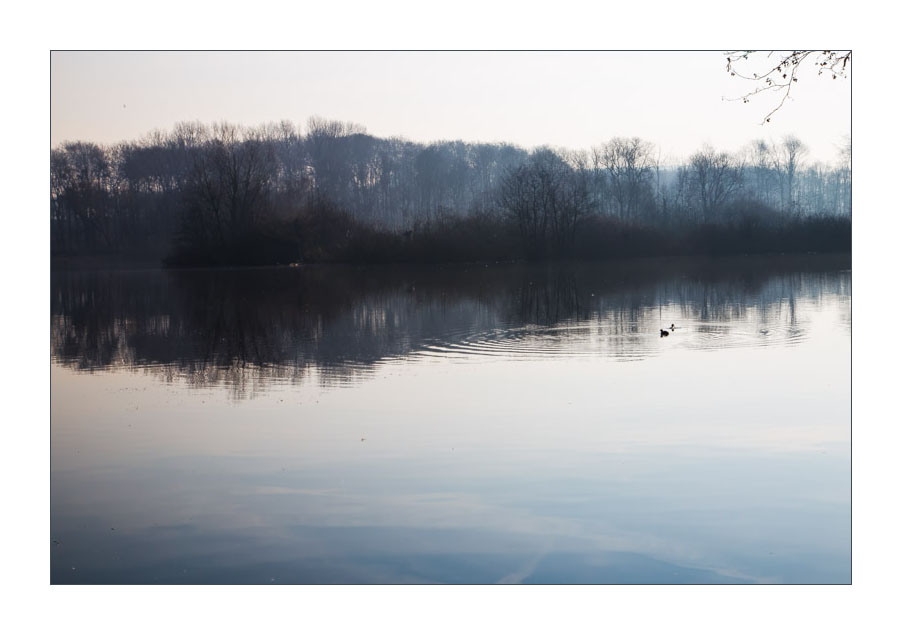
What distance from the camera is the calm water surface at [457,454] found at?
21.3 ft

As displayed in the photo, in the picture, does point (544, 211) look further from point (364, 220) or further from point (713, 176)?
point (713, 176)

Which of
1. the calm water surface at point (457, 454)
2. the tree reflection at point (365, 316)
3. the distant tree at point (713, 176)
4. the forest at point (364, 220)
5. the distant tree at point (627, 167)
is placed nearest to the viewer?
the calm water surface at point (457, 454)

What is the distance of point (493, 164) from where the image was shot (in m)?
89.2

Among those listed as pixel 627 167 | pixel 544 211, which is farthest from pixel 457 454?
pixel 627 167

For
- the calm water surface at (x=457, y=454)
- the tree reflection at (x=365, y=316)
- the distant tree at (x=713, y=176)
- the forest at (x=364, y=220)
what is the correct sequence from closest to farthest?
the calm water surface at (x=457, y=454)
the tree reflection at (x=365, y=316)
the forest at (x=364, y=220)
the distant tree at (x=713, y=176)

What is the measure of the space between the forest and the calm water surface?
36.4m

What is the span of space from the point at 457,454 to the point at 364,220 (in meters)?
57.1

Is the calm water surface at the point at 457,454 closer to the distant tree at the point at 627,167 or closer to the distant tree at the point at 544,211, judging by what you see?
the distant tree at the point at 544,211

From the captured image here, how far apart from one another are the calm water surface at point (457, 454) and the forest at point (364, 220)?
3644 centimetres

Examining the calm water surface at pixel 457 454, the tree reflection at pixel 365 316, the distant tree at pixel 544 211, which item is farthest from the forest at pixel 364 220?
the calm water surface at pixel 457 454

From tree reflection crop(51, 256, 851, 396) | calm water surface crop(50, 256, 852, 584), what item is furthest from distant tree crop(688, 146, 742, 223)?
calm water surface crop(50, 256, 852, 584)

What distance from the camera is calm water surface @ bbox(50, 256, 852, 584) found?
6.49m

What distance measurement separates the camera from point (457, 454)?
8.98m
